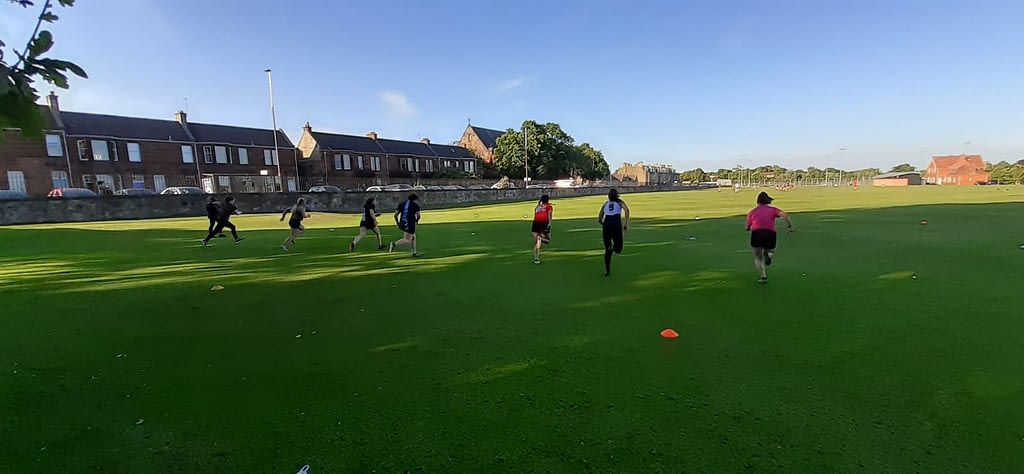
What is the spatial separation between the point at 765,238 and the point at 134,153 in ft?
176

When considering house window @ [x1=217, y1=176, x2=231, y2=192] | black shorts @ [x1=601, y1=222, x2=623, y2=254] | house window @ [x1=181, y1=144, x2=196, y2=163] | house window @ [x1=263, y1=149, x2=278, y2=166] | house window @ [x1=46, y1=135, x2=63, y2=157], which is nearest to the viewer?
black shorts @ [x1=601, y1=222, x2=623, y2=254]

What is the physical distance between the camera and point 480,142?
82.2 m

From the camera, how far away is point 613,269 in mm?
10422

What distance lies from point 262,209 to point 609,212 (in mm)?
29925

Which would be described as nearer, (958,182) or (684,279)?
(684,279)

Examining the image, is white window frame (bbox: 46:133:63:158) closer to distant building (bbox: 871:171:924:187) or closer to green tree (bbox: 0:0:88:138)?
green tree (bbox: 0:0:88:138)

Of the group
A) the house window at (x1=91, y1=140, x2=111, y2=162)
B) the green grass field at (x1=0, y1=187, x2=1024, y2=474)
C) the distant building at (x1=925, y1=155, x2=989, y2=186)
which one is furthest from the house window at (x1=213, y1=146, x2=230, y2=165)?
the distant building at (x1=925, y1=155, x2=989, y2=186)

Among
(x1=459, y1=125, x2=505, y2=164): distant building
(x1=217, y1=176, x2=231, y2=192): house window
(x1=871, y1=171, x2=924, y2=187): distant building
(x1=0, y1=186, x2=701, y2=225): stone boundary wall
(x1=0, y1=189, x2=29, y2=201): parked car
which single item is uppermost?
(x1=459, y1=125, x2=505, y2=164): distant building

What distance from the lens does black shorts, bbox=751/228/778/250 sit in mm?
8766

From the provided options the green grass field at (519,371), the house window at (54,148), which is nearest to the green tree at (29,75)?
the green grass field at (519,371)

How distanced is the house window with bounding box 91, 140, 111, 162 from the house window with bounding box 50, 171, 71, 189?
99.5 inches

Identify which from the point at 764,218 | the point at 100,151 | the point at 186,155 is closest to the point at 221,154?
the point at 186,155

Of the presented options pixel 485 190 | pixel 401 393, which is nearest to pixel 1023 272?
pixel 401 393

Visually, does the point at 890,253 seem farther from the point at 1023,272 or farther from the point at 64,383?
the point at 64,383
